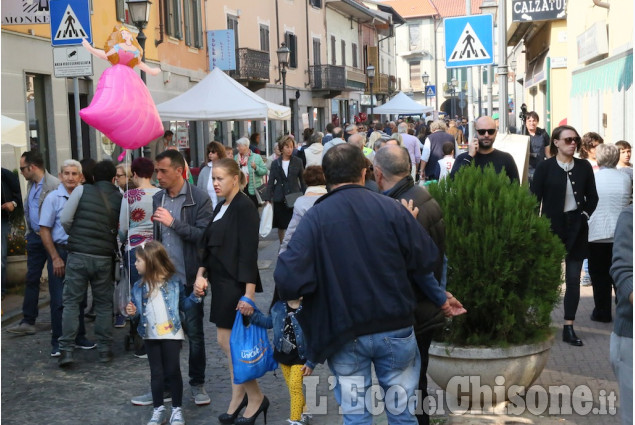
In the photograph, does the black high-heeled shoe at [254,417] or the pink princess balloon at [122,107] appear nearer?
the black high-heeled shoe at [254,417]

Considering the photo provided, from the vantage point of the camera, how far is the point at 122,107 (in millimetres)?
7363

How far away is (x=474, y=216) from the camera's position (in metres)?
5.74

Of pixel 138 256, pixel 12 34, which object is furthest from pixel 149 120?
pixel 12 34

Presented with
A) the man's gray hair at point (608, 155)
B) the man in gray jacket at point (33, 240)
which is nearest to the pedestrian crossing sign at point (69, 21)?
the man in gray jacket at point (33, 240)

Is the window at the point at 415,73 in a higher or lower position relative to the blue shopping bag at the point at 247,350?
higher

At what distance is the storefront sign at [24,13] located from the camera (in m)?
12.4

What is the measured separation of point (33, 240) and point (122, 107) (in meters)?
2.42

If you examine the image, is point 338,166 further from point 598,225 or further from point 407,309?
point 598,225

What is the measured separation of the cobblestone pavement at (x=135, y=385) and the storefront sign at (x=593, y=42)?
8.25 metres

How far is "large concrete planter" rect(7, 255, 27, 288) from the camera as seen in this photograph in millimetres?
11217

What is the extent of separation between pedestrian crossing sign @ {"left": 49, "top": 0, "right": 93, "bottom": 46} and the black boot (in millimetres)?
7100

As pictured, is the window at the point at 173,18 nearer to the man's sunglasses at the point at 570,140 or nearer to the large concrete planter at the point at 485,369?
the man's sunglasses at the point at 570,140

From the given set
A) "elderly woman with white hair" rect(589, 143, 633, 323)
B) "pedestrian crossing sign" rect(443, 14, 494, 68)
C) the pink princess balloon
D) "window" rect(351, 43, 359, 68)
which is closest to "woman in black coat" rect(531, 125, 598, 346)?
"elderly woman with white hair" rect(589, 143, 633, 323)

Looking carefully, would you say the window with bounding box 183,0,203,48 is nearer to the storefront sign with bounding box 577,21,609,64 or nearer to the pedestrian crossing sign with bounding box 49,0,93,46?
the storefront sign with bounding box 577,21,609,64
